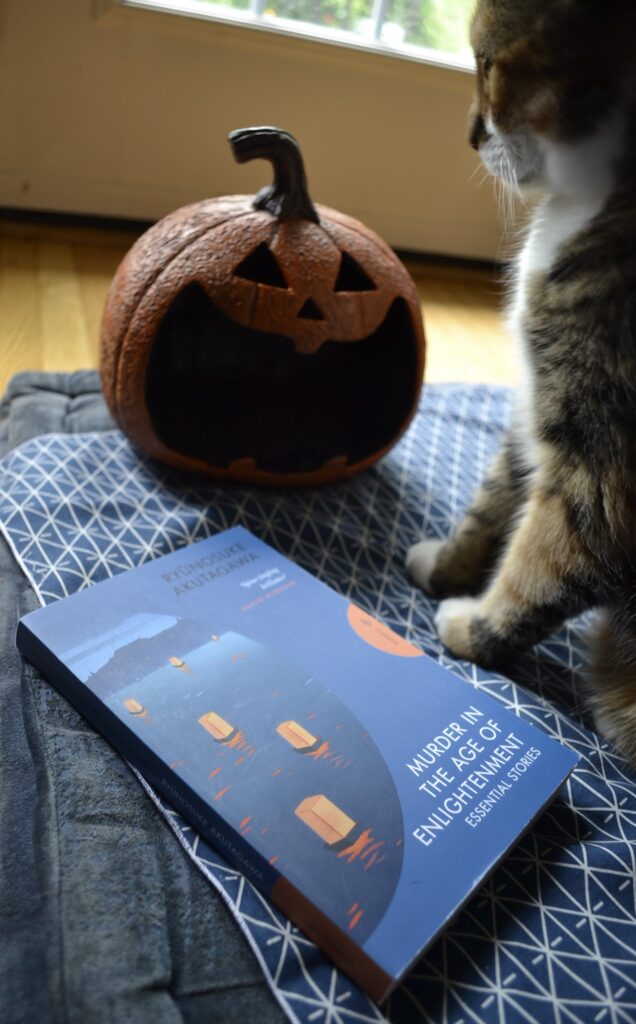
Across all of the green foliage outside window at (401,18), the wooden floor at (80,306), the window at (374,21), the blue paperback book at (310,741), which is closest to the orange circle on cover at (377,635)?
the blue paperback book at (310,741)

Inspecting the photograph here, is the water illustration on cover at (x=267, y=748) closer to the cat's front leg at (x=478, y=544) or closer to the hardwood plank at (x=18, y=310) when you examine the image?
the cat's front leg at (x=478, y=544)

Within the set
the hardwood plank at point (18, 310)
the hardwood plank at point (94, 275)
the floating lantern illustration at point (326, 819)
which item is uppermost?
the floating lantern illustration at point (326, 819)

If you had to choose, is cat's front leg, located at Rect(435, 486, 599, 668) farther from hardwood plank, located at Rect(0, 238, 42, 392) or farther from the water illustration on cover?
hardwood plank, located at Rect(0, 238, 42, 392)

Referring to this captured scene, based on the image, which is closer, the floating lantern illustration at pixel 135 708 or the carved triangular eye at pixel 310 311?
the floating lantern illustration at pixel 135 708

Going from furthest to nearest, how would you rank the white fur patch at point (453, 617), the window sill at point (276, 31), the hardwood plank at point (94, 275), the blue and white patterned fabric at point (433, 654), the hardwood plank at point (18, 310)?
1. the window sill at point (276, 31)
2. the hardwood plank at point (94, 275)
3. the hardwood plank at point (18, 310)
4. the white fur patch at point (453, 617)
5. the blue and white patterned fabric at point (433, 654)

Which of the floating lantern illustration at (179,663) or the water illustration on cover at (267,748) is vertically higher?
the water illustration on cover at (267,748)

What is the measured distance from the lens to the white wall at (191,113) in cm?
171

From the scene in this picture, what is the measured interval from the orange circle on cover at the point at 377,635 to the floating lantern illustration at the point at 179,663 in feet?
0.60

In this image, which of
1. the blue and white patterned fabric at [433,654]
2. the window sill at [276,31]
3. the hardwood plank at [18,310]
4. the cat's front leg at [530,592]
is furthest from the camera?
the window sill at [276,31]

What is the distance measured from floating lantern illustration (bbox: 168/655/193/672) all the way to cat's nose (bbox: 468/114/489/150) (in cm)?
63

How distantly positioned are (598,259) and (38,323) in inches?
42.6

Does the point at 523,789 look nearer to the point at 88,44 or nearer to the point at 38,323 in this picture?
the point at 38,323

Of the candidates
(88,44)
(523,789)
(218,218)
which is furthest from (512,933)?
(88,44)

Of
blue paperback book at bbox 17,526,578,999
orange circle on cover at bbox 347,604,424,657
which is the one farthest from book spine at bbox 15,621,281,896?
orange circle on cover at bbox 347,604,424,657
